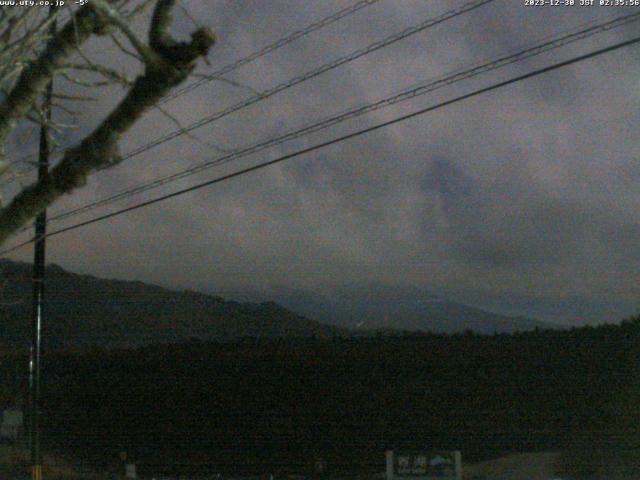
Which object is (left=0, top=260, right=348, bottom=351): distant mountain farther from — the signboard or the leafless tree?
the leafless tree

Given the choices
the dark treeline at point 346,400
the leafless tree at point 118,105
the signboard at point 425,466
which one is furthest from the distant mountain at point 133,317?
the leafless tree at point 118,105

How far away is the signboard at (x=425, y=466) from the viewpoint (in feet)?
65.6

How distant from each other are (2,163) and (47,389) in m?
27.4

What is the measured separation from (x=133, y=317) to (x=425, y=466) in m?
18.2

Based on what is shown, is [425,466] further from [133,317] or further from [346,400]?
[133,317]

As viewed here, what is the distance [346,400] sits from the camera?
26422mm

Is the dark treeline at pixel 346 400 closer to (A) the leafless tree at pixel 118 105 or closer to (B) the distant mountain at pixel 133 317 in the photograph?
(B) the distant mountain at pixel 133 317

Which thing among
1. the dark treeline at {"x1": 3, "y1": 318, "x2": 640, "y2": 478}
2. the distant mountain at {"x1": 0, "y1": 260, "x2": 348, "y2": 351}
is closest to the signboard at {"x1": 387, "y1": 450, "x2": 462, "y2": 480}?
the dark treeline at {"x1": 3, "y1": 318, "x2": 640, "y2": 478}

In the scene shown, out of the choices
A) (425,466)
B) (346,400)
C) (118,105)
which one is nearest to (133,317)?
(346,400)

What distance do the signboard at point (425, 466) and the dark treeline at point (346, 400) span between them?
356 centimetres

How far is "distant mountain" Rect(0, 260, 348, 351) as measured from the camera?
1320 inches

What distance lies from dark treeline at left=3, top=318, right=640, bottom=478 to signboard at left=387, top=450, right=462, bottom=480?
3.56 metres

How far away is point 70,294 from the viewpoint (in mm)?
33625

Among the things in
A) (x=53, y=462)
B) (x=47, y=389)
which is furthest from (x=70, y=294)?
(x=53, y=462)
